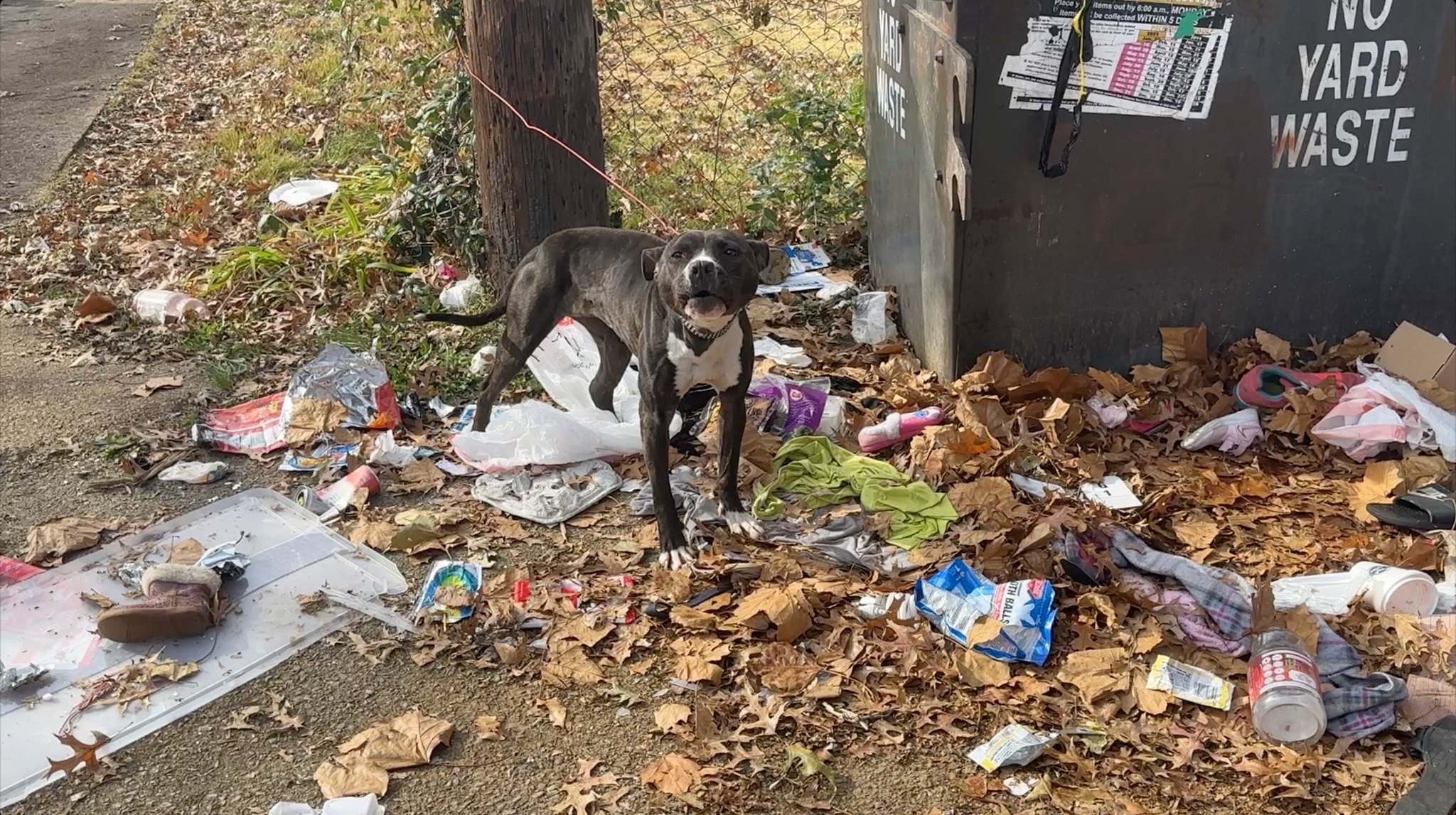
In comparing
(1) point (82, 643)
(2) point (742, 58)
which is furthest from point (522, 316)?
(2) point (742, 58)

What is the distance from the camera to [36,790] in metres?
2.94

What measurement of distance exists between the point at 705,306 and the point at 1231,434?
2278 millimetres

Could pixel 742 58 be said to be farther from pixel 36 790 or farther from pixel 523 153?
pixel 36 790

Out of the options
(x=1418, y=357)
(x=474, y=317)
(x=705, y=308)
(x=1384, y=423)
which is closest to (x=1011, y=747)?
(x=705, y=308)

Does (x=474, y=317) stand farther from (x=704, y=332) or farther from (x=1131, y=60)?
(x=1131, y=60)

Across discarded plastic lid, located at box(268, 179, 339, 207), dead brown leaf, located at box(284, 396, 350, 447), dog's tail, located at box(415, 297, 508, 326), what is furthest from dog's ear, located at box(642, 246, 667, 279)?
discarded plastic lid, located at box(268, 179, 339, 207)

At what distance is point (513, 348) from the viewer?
183 inches

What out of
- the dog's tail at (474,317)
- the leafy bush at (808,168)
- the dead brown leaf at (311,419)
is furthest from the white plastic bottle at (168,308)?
the leafy bush at (808,168)

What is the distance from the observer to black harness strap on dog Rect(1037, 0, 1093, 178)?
13.4 ft

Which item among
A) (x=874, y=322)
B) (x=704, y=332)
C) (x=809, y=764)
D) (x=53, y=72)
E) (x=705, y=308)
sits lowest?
(x=809, y=764)

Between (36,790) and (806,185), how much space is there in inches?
189

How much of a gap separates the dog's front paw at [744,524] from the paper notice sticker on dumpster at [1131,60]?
1804mm

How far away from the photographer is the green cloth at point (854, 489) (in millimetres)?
3967

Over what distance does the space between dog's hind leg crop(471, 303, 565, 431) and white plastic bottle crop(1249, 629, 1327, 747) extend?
2.81m
